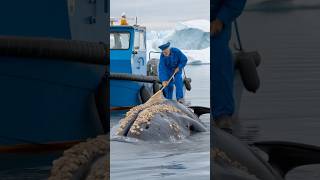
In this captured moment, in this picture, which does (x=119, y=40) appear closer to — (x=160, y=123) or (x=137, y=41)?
(x=137, y=41)

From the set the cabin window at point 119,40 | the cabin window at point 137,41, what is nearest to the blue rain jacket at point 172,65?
the cabin window at point 119,40

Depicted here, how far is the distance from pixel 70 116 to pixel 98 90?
215 millimetres

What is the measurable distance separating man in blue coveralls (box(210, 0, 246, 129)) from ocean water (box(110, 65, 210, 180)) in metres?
2.78

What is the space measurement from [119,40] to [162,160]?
8.31m

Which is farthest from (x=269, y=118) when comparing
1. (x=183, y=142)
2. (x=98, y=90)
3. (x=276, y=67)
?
(x=183, y=142)

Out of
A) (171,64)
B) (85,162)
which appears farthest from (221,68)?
(171,64)

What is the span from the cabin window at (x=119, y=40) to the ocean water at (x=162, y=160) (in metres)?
6.22

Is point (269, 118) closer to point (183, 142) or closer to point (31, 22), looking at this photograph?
point (31, 22)

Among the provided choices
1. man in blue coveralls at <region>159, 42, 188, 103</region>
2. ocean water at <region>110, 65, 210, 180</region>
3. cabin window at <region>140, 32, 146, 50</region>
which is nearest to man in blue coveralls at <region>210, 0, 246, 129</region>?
ocean water at <region>110, 65, 210, 180</region>

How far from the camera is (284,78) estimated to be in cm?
269

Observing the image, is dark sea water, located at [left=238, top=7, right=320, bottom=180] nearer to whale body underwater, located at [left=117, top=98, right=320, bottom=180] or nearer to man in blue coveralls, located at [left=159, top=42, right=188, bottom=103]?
whale body underwater, located at [left=117, top=98, right=320, bottom=180]

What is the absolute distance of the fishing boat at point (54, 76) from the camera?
291cm

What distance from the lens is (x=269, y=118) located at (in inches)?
108

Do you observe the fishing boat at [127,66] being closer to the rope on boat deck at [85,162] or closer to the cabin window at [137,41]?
the cabin window at [137,41]
